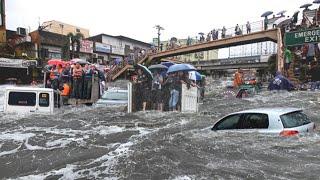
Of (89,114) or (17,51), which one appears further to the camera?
(17,51)

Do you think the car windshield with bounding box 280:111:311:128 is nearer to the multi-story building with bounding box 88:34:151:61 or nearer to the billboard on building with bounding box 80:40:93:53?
the billboard on building with bounding box 80:40:93:53

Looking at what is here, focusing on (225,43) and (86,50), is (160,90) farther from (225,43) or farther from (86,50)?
(86,50)

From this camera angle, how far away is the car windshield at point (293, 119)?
29.5 ft

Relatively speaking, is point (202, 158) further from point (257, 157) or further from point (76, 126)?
point (76, 126)

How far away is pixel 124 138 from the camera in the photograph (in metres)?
12.2

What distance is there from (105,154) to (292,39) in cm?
1914

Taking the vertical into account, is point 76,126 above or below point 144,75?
below

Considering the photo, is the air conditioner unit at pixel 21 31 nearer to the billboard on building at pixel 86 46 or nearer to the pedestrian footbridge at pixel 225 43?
the pedestrian footbridge at pixel 225 43

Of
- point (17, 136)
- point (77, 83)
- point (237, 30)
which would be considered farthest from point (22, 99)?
point (237, 30)

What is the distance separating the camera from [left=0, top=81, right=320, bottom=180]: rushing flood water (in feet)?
25.2

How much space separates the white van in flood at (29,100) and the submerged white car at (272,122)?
28.9 feet

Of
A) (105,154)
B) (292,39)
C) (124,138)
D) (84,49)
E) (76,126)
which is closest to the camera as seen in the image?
(105,154)

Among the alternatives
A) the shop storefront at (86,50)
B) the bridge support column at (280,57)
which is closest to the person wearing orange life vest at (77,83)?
the bridge support column at (280,57)

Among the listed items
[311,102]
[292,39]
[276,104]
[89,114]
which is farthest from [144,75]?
[292,39]
